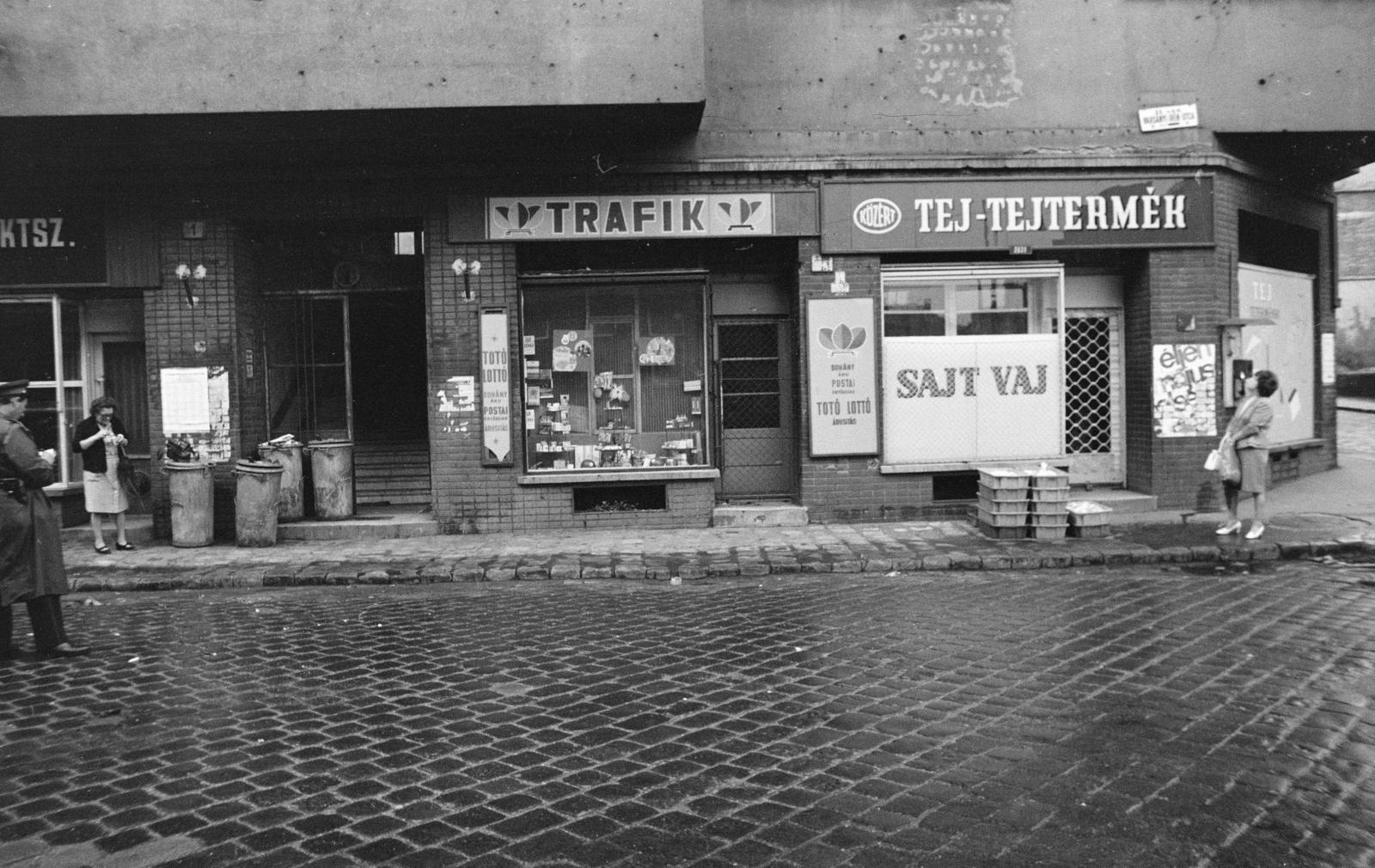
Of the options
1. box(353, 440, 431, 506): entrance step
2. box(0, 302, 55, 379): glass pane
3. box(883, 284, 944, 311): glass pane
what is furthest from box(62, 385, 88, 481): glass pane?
box(883, 284, 944, 311): glass pane

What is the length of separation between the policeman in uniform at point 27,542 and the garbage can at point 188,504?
5.00 m

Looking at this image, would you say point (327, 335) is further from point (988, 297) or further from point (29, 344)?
point (988, 297)

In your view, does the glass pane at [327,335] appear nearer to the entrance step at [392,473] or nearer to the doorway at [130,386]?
the entrance step at [392,473]

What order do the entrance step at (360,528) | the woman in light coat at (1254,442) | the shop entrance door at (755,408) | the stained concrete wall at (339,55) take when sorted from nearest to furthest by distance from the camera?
1. the stained concrete wall at (339,55)
2. the woman in light coat at (1254,442)
3. the entrance step at (360,528)
4. the shop entrance door at (755,408)

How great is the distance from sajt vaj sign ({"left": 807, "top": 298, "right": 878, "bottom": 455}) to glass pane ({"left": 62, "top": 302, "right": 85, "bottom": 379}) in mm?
9605

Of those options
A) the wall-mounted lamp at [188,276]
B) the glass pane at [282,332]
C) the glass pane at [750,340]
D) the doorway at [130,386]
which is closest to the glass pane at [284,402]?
the glass pane at [282,332]

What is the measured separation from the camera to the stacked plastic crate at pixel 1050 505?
11.7 meters

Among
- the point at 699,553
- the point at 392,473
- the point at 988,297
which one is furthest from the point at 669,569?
the point at 988,297

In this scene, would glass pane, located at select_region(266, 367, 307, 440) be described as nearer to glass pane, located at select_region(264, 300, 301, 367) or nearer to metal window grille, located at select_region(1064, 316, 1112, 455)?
glass pane, located at select_region(264, 300, 301, 367)

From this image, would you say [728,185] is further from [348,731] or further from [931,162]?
[348,731]

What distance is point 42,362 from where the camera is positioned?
44.0 feet

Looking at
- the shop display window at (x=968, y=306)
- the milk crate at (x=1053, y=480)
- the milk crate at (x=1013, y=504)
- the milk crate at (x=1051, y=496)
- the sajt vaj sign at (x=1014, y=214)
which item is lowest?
the milk crate at (x=1013, y=504)

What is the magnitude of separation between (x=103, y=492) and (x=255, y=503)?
167cm

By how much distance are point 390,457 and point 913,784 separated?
1121 cm
